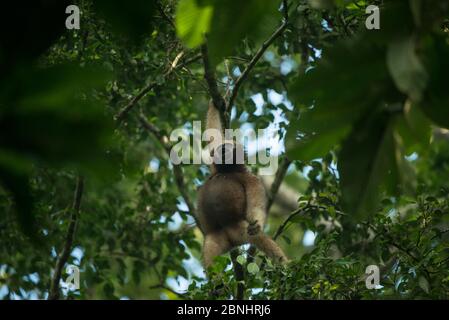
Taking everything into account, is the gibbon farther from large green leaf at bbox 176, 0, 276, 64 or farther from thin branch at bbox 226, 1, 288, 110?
large green leaf at bbox 176, 0, 276, 64

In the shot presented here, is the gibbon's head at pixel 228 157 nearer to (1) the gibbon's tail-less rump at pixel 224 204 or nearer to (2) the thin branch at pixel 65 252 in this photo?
(1) the gibbon's tail-less rump at pixel 224 204

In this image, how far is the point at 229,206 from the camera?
9414 mm

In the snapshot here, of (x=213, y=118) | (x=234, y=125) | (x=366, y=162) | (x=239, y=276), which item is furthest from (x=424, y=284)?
(x=234, y=125)

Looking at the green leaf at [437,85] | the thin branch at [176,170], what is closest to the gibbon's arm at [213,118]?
the thin branch at [176,170]

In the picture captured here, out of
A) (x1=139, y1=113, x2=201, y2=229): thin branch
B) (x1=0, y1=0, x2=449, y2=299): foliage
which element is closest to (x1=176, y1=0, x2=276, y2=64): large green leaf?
(x1=0, y1=0, x2=449, y2=299): foliage

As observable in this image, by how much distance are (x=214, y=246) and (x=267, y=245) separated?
776mm

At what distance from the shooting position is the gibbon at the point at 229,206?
9.07 metres

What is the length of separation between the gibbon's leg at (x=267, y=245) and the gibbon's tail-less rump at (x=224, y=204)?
19.8 inches

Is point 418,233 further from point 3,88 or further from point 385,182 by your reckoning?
point 3,88

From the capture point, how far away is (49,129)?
128 centimetres

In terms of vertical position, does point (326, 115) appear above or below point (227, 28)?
below
